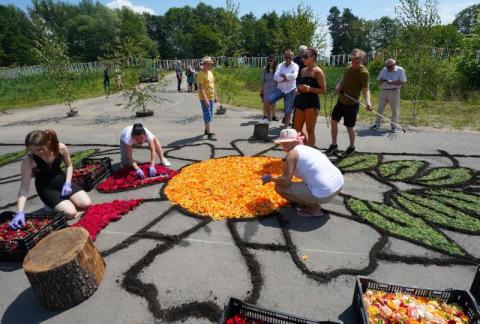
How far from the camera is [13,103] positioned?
19.1 m

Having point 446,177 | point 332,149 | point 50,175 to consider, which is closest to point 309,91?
point 332,149

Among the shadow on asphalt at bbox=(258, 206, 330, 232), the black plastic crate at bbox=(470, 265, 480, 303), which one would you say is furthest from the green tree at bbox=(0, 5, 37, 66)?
the black plastic crate at bbox=(470, 265, 480, 303)

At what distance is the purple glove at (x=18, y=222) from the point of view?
3.81 metres

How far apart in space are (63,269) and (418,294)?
3175 millimetres

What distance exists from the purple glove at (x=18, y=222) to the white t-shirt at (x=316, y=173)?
139 inches

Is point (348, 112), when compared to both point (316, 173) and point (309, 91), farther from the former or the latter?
point (316, 173)

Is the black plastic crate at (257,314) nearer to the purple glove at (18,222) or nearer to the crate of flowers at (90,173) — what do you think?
the purple glove at (18,222)

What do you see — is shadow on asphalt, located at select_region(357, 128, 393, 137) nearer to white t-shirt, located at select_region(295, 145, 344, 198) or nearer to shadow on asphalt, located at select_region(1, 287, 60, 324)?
white t-shirt, located at select_region(295, 145, 344, 198)

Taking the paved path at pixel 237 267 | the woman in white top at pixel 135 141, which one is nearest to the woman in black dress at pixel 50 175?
the paved path at pixel 237 267

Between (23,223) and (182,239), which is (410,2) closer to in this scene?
(182,239)

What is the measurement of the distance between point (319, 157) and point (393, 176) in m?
2.42

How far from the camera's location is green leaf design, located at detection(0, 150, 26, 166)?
7.65 meters

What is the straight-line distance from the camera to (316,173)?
13.0ft

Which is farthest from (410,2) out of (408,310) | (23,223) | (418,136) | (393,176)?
(23,223)
